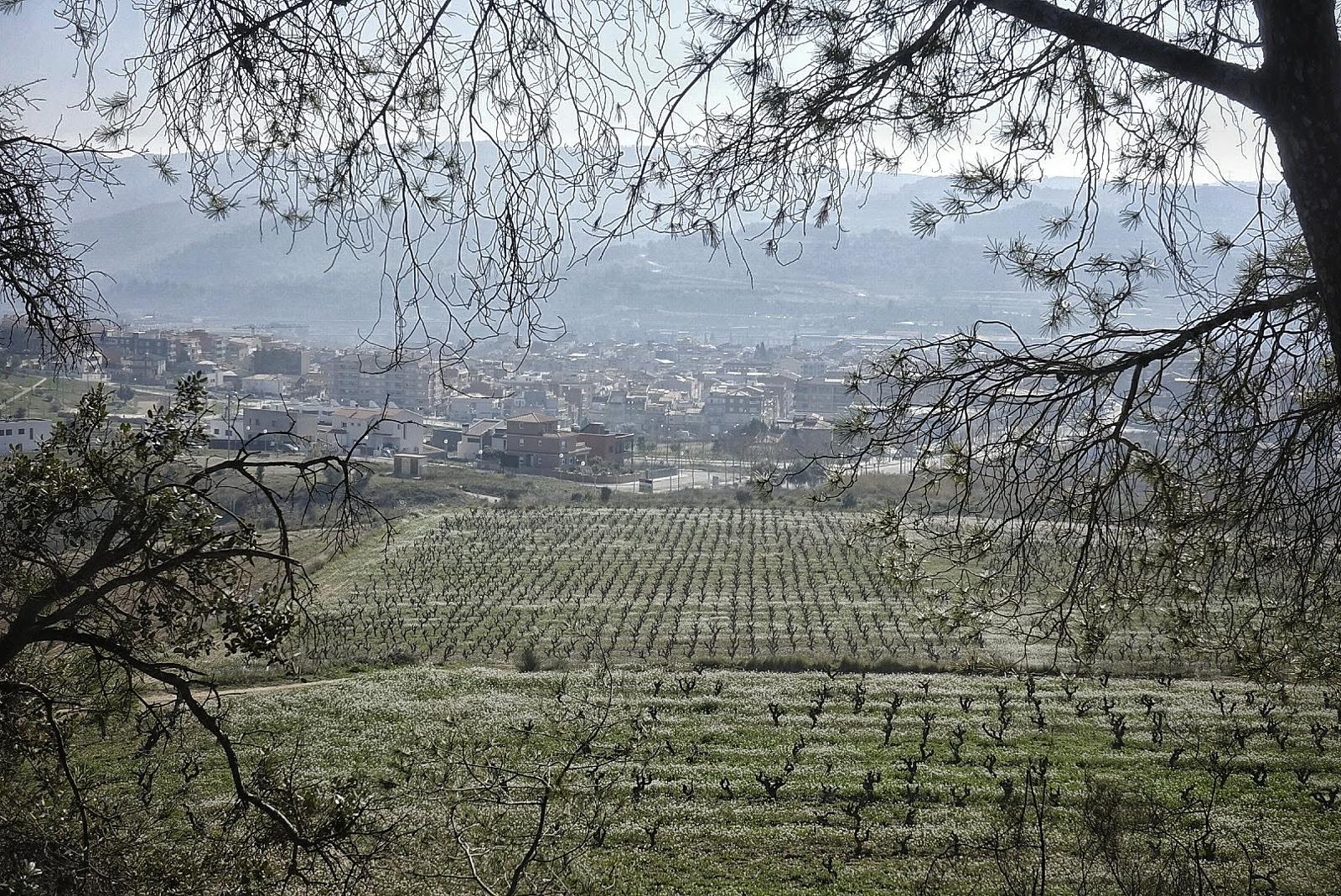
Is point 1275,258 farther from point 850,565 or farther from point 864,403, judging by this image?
point 850,565

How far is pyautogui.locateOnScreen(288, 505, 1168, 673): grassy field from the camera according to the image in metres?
21.2

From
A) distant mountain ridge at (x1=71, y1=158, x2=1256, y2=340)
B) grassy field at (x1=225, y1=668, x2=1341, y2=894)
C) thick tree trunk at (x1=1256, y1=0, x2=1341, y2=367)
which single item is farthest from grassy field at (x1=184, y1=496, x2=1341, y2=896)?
distant mountain ridge at (x1=71, y1=158, x2=1256, y2=340)

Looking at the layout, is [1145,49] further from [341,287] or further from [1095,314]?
[341,287]

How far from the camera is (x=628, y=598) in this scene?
27.6m

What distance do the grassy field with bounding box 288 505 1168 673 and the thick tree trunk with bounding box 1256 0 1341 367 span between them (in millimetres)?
11160

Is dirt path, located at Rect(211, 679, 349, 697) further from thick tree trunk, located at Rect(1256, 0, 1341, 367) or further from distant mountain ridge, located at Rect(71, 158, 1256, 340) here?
distant mountain ridge, located at Rect(71, 158, 1256, 340)

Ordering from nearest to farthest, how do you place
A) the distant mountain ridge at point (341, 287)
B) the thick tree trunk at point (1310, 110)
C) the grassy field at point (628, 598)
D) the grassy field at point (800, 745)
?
the thick tree trunk at point (1310, 110), the grassy field at point (800, 745), the grassy field at point (628, 598), the distant mountain ridge at point (341, 287)

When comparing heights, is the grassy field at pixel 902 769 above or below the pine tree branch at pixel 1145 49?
below

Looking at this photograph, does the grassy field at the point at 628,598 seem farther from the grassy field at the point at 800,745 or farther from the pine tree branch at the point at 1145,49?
the pine tree branch at the point at 1145,49

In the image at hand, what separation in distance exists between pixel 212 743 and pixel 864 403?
12117 mm

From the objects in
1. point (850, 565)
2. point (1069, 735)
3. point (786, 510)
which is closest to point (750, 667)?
point (1069, 735)

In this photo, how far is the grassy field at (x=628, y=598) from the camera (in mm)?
21234

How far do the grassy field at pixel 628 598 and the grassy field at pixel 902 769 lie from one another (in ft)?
6.38

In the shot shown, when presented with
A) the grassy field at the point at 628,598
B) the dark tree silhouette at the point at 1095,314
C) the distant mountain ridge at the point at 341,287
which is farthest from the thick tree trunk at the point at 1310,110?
the distant mountain ridge at the point at 341,287
